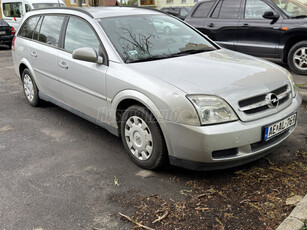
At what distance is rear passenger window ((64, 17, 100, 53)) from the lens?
3.88m

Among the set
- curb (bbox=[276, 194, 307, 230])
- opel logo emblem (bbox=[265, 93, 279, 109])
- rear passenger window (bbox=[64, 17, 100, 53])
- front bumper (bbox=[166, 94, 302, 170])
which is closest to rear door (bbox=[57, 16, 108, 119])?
rear passenger window (bbox=[64, 17, 100, 53])

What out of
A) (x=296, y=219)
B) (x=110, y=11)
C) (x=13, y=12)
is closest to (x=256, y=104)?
(x=296, y=219)

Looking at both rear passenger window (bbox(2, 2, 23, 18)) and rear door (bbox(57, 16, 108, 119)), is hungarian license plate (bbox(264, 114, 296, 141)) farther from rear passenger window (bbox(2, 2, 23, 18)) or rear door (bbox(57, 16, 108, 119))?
rear passenger window (bbox(2, 2, 23, 18))

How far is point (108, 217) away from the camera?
8.87 ft

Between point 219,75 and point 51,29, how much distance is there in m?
2.77

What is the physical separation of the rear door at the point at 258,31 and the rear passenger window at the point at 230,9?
0.21 meters

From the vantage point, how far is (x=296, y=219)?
245 cm

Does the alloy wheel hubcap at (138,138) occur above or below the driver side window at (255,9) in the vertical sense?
below

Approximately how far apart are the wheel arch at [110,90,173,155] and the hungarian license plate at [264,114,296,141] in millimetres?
885

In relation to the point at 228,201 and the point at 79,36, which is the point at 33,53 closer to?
the point at 79,36

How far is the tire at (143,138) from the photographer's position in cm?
313

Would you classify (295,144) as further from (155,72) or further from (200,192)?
(155,72)

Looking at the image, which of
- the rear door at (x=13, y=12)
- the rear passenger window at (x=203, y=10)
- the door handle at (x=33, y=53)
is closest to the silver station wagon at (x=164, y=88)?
the door handle at (x=33, y=53)

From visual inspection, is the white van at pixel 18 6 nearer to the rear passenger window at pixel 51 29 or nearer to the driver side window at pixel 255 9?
the driver side window at pixel 255 9
